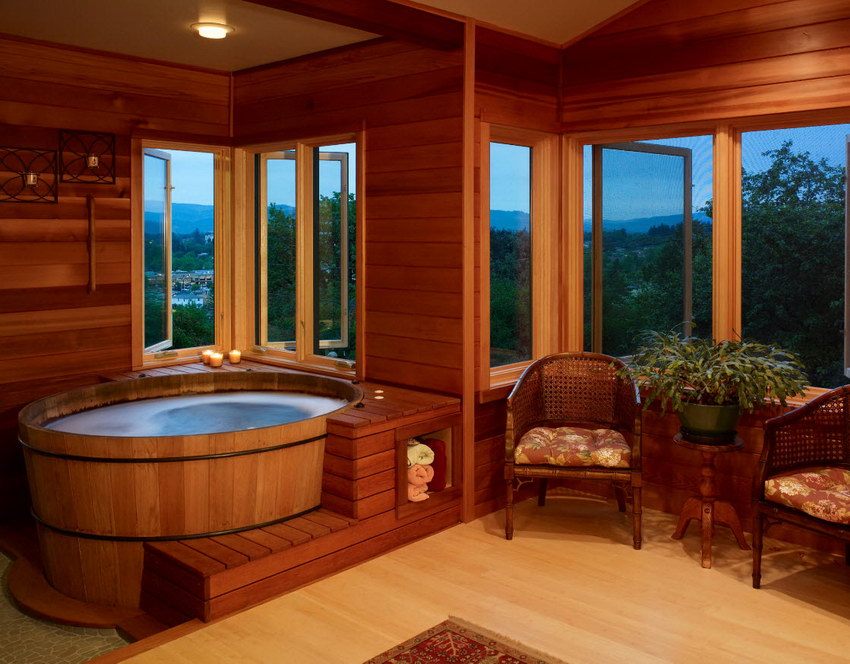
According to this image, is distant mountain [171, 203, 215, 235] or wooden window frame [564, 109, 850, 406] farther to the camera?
distant mountain [171, 203, 215, 235]

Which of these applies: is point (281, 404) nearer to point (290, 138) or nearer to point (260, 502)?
point (260, 502)

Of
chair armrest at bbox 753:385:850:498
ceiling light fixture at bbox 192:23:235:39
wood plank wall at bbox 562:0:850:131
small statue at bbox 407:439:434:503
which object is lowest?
small statue at bbox 407:439:434:503

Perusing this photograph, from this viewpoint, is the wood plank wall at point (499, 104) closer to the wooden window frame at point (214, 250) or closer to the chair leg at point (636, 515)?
the chair leg at point (636, 515)

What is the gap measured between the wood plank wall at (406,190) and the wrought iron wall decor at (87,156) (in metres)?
1.16

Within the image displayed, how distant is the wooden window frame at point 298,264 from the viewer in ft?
16.0

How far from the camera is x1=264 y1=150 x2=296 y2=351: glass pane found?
Result: 544 centimetres

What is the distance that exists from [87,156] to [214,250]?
1043 millimetres

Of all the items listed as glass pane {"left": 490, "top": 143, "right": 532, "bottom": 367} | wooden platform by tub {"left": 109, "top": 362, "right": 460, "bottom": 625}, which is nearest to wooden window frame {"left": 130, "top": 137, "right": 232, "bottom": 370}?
wooden platform by tub {"left": 109, "top": 362, "right": 460, "bottom": 625}

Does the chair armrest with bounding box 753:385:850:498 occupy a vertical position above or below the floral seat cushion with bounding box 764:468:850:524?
above

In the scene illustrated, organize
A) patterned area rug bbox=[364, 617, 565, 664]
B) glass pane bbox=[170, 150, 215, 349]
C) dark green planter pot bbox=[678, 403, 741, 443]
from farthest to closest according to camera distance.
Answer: glass pane bbox=[170, 150, 215, 349] → dark green planter pot bbox=[678, 403, 741, 443] → patterned area rug bbox=[364, 617, 565, 664]

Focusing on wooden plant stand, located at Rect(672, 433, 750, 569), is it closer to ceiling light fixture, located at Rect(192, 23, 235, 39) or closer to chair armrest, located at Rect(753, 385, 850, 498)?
chair armrest, located at Rect(753, 385, 850, 498)

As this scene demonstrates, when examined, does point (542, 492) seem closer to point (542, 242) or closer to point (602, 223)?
point (542, 242)

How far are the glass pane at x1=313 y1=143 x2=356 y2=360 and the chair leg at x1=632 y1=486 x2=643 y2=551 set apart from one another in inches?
73.7

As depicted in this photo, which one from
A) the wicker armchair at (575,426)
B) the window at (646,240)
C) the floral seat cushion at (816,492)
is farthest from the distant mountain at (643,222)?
the floral seat cushion at (816,492)
